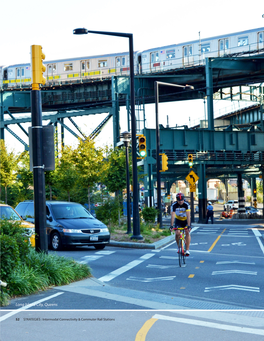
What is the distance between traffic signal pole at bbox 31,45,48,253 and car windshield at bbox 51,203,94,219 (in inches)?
288

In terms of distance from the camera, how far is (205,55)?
156 ft

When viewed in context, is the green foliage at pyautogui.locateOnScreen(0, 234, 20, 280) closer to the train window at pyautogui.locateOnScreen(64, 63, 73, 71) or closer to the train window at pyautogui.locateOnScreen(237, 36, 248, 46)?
the train window at pyautogui.locateOnScreen(237, 36, 248, 46)

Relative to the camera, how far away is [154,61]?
51188mm

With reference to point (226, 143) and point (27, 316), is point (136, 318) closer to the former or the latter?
point (27, 316)

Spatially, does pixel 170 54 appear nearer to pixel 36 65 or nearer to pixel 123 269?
pixel 123 269

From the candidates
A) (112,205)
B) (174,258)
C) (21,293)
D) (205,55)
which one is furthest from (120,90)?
(21,293)

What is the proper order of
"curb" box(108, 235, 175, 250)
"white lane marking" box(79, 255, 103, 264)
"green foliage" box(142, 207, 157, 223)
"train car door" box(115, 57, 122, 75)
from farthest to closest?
"train car door" box(115, 57, 122, 75) → "green foliage" box(142, 207, 157, 223) → "curb" box(108, 235, 175, 250) → "white lane marking" box(79, 255, 103, 264)

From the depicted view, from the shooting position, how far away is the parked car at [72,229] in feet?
52.7

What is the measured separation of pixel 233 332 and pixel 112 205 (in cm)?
1588

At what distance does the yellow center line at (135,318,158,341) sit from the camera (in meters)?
5.56

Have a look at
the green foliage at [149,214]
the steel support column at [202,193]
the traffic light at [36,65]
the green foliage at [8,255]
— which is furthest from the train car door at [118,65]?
the green foliage at [8,255]

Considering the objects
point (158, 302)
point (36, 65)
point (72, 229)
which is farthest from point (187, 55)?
point (158, 302)

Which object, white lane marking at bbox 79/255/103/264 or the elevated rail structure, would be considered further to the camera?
the elevated rail structure

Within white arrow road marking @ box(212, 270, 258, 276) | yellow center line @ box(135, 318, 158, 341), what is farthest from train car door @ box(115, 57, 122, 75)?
yellow center line @ box(135, 318, 158, 341)
